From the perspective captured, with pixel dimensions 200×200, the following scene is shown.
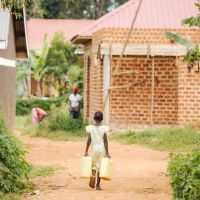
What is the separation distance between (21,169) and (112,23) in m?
11.9

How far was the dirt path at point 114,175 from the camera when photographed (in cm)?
968

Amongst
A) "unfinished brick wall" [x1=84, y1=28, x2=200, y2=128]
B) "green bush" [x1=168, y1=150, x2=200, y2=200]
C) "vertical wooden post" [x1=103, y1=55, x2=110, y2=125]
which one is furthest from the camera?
"unfinished brick wall" [x1=84, y1=28, x2=200, y2=128]

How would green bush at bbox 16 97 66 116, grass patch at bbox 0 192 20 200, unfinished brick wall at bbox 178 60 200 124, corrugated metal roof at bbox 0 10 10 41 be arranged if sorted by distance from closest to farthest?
grass patch at bbox 0 192 20 200 → corrugated metal roof at bbox 0 10 10 41 → unfinished brick wall at bbox 178 60 200 124 → green bush at bbox 16 97 66 116

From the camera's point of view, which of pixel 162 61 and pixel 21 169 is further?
pixel 162 61

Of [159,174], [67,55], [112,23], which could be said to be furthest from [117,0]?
[159,174]

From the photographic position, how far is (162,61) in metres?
20.2

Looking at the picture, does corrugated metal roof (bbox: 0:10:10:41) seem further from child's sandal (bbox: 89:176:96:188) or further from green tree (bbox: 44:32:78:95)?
green tree (bbox: 44:32:78:95)

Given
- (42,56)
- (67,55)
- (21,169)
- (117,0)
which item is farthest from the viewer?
(117,0)

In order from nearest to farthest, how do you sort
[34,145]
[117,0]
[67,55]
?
[34,145], [67,55], [117,0]

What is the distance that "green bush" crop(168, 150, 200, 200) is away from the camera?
302 inches

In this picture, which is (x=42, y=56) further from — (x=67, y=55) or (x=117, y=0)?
(x=117, y=0)

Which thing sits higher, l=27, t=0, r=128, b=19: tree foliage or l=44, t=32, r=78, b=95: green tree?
l=27, t=0, r=128, b=19: tree foliage

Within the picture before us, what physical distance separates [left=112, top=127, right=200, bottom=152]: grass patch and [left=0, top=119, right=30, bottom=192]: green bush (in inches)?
267

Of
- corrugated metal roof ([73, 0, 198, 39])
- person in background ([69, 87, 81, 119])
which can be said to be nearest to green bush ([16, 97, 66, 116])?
person in background ([69, 87, 81, 119])
